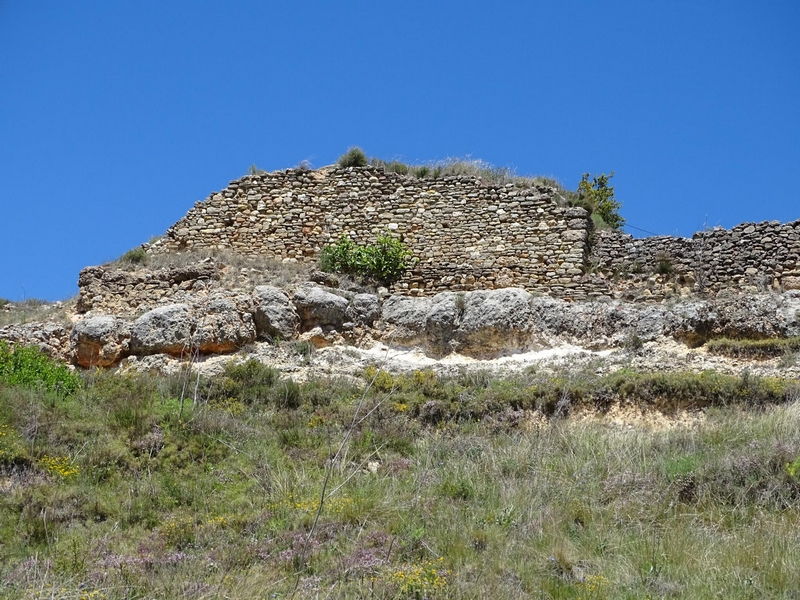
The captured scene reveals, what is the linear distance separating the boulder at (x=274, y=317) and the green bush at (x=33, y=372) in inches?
119

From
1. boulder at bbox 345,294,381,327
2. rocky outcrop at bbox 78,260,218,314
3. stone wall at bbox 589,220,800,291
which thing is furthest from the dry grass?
stone wall at bbox 589,220,800,291

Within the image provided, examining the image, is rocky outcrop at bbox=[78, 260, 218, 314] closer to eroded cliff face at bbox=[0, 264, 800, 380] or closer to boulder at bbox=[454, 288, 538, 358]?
eroded cliff face at bbox=[0, 264, 800, 380]

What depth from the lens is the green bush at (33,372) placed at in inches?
467

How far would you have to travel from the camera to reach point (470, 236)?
51.9 feet

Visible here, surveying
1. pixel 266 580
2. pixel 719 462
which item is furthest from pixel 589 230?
pixel 266 580

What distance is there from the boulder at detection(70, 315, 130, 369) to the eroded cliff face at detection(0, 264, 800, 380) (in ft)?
0.05

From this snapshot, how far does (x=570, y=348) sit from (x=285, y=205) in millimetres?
6789

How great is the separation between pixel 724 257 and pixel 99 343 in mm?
10674

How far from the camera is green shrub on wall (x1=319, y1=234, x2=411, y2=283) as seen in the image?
15648mm

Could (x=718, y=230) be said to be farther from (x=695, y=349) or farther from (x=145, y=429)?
(x=145, y=429)

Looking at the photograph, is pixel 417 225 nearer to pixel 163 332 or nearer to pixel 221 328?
pixel 221 328

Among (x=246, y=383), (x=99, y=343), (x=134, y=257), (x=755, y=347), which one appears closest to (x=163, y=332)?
(x=99, y=343)

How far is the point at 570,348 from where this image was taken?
13461 mm

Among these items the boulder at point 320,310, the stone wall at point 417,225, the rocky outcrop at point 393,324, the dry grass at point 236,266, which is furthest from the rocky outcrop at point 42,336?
the boulder at point 320,310
